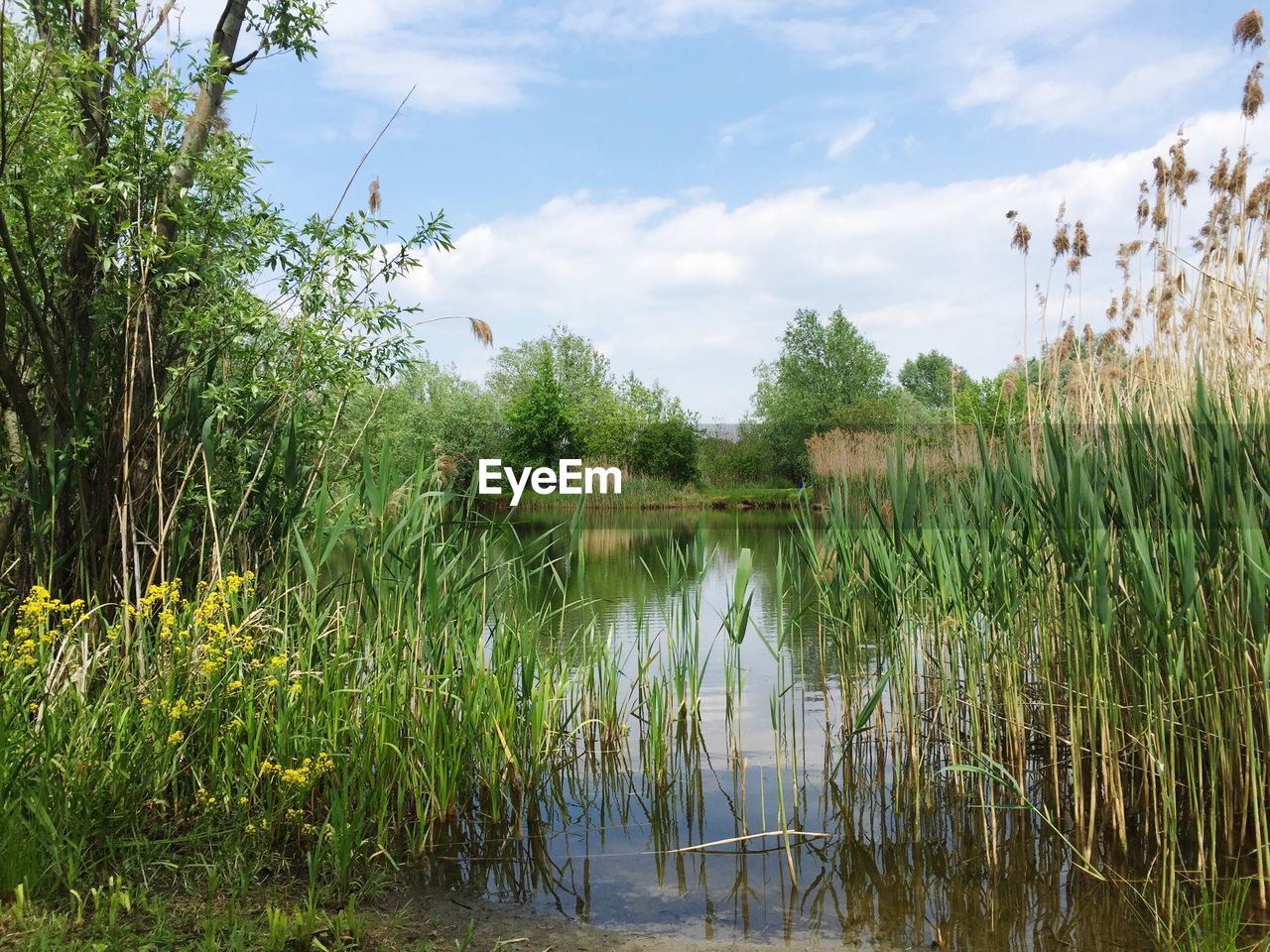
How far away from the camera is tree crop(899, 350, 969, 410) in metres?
79.5

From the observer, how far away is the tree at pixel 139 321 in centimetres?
488

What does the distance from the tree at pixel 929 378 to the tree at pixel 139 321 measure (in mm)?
75367

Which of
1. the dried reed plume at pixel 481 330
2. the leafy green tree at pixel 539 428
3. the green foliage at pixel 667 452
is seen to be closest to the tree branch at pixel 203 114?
the dried reed plume at pixel 481 330

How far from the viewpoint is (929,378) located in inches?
3324

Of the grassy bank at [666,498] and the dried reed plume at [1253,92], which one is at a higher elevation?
the dried reed plume at [1253,92]

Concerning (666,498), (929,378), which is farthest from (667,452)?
(929,378)

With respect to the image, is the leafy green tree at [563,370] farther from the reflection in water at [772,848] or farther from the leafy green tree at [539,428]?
the reflection in water at [772,848]

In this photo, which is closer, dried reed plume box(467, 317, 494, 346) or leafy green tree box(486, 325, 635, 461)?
dried reed plume box(467, 317, 494, 346)

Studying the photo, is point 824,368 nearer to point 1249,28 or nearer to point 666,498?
point 666,498

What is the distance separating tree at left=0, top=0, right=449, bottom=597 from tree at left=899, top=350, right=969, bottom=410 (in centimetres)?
7537

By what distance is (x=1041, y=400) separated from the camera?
632 centimetres

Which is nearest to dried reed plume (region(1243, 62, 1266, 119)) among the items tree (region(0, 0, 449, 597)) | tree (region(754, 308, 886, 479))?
tree (region(0, 0, 449, 597))

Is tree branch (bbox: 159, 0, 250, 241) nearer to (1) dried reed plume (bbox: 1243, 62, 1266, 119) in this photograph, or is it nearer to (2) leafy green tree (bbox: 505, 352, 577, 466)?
(1) dried reed plume (bbox: 1243, 62, 1266, 119)

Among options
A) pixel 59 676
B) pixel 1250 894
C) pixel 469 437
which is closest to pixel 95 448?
pixel 59 676
